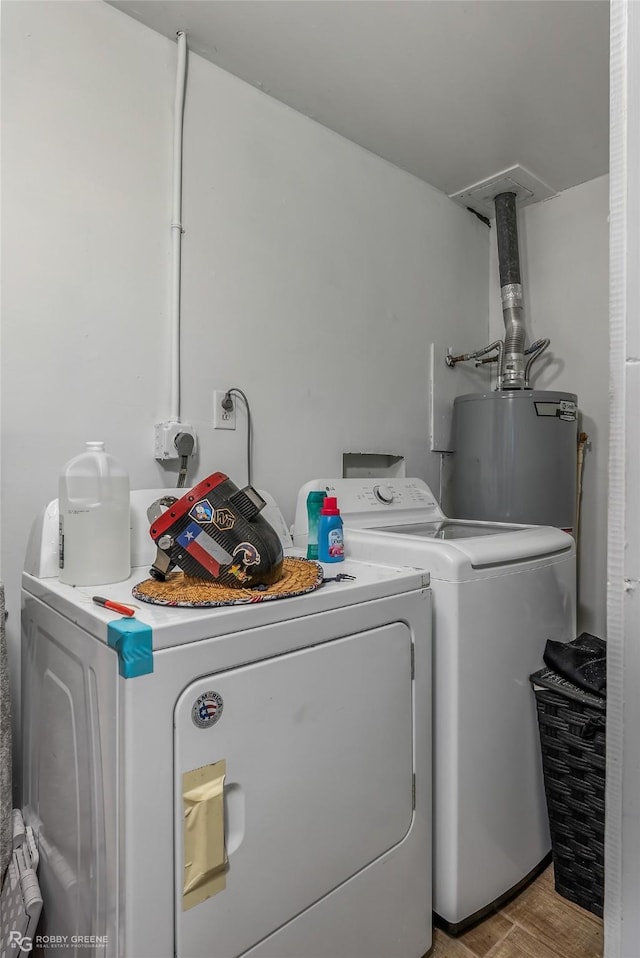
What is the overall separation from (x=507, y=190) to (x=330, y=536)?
78.2 inches

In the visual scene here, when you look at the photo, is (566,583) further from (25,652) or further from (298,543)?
(25,652)

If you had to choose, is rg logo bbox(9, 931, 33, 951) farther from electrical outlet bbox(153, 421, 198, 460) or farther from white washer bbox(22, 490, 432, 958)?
electrical outlet bbox(153, 421, 198, 460)

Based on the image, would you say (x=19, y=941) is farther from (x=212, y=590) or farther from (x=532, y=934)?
(x=532, y=934)

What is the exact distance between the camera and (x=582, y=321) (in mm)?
2375

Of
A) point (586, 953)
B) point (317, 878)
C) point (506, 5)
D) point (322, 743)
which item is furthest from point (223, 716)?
point (506, 5)

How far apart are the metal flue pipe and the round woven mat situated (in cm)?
160

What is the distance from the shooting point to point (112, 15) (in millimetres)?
1455

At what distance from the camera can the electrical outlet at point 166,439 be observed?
152 cm

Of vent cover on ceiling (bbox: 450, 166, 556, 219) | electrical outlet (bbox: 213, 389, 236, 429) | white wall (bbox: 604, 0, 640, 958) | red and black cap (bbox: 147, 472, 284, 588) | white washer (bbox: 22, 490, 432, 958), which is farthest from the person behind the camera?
vent cover on ceiling (bbox: 450, 166, 556, 219)

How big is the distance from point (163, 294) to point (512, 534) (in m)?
1.22

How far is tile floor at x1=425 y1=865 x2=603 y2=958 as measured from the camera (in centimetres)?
124

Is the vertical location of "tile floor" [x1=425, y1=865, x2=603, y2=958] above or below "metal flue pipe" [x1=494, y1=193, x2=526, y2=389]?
below

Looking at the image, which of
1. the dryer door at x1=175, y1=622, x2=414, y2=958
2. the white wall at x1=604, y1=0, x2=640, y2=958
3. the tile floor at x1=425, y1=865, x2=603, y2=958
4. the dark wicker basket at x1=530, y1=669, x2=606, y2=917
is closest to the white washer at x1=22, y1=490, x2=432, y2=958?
the dryer door at x1=175, y1=622, x2=414, y2=958

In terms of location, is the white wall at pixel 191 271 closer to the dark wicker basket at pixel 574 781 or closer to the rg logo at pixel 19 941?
the rg logo at pixel 19 941
